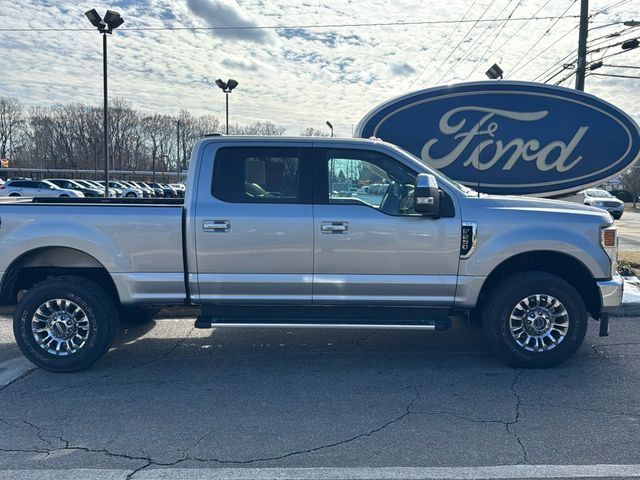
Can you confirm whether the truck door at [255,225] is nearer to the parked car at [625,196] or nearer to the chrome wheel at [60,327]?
the chrome wheel at [60,327]

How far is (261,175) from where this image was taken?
4.85m

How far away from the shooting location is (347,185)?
192 inches

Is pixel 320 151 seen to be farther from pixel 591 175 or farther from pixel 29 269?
pixel 591 175

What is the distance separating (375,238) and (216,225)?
1445 mm

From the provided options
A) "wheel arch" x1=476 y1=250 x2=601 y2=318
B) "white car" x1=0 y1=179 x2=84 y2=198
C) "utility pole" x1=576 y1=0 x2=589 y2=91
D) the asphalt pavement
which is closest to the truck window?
the asphalt pavement

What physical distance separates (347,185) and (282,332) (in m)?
2.20

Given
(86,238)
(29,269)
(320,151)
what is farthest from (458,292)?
(29,269)

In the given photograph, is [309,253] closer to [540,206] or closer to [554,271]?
[540,206]

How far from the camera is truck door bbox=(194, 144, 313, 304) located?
4.68 metres

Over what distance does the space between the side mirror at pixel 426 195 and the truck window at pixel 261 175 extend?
101 cm

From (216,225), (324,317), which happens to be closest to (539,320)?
(324,317)

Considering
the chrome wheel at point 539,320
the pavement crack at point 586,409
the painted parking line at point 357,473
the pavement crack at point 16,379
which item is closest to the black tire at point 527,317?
the chrome wheel at point 539,320

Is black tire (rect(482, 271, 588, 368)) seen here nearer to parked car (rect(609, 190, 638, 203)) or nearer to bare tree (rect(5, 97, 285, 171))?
parked car (rect(609, 190, 638, 203))

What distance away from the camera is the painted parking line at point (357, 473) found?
3.06 metres
